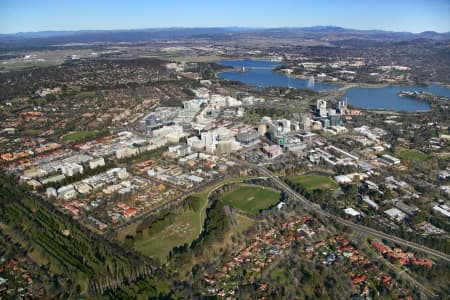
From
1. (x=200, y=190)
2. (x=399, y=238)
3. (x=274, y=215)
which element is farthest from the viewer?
(x=200, y=190)

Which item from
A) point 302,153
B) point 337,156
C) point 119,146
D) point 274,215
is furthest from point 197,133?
point 274,215

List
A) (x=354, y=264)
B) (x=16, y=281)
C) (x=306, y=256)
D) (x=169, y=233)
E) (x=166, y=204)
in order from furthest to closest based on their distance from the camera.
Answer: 1. (x=166, y=204)
2. (x=169, y=233)
3. (x=306, y=256)
4. (x=354, y=264)
5. (x=16, y=281)

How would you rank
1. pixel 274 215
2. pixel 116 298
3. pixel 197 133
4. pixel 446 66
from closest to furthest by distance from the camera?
pixel 116 298, pixel 274 215, pixel 197 133, pixel 446 66

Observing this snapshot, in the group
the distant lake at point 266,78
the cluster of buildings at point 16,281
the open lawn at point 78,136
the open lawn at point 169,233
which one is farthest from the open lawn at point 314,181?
the distant lake at point 266,78

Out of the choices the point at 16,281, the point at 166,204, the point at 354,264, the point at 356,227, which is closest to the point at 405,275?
the point at 354,264

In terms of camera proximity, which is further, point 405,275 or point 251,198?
point 251,198

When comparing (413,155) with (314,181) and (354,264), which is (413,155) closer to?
(314,181)

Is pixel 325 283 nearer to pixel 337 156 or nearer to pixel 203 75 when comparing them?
pixel 337 156

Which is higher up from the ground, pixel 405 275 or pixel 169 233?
pixel 169 233
